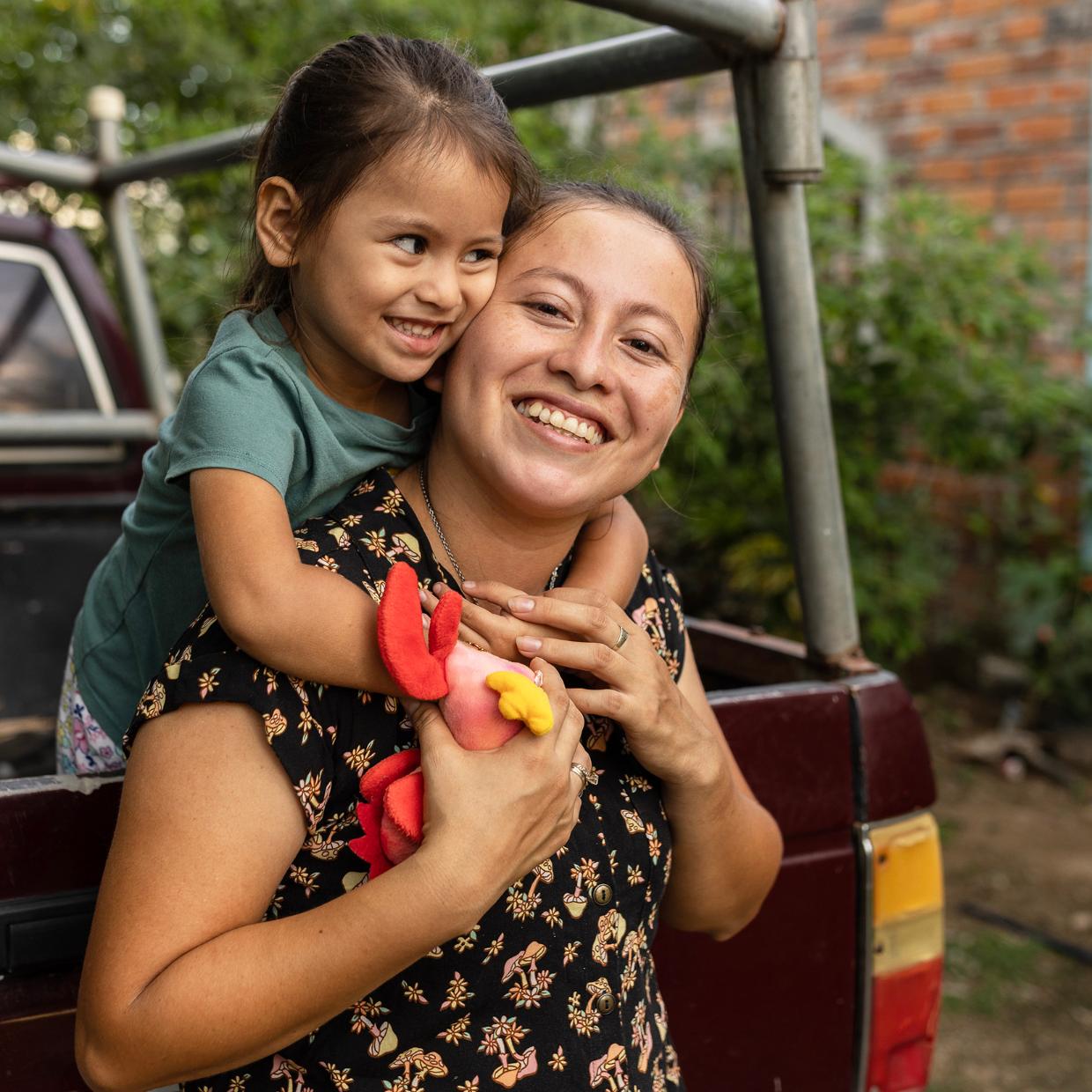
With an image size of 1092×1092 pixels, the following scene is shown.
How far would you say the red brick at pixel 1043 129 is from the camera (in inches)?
226

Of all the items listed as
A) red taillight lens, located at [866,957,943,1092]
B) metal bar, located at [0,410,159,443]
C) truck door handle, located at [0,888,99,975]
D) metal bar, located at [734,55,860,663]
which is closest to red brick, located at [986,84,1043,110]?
metal bar, located at [0,410,159,443]

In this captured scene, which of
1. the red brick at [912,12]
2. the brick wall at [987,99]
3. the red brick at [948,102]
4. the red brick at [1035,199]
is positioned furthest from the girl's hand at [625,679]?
the red brick at [912,12]

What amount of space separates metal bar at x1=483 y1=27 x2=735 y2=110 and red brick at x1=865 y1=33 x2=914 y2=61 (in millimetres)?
4804

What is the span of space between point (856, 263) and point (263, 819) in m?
4.55

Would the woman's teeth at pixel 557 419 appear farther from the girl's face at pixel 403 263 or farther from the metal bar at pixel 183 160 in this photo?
the metal bar at pixel 183 160

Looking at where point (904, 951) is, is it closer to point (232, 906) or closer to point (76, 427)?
point (232, 906)

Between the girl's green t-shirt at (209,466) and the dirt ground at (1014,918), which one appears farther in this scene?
the dirt ground at (1014,918)

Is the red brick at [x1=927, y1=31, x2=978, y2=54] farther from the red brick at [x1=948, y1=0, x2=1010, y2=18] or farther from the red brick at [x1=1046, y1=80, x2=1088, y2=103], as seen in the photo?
the red brick at [x1=1046, y1=80, x2=1088, y2=103]

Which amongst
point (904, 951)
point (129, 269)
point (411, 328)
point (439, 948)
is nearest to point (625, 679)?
point (439, 948)

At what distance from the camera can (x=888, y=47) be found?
6.30m

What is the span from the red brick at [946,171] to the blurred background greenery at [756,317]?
0.93ft

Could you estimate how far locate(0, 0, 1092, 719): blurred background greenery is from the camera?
16.4 ft

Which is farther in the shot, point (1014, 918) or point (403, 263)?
point (1014, 918)

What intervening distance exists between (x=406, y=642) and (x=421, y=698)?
0.20ft
